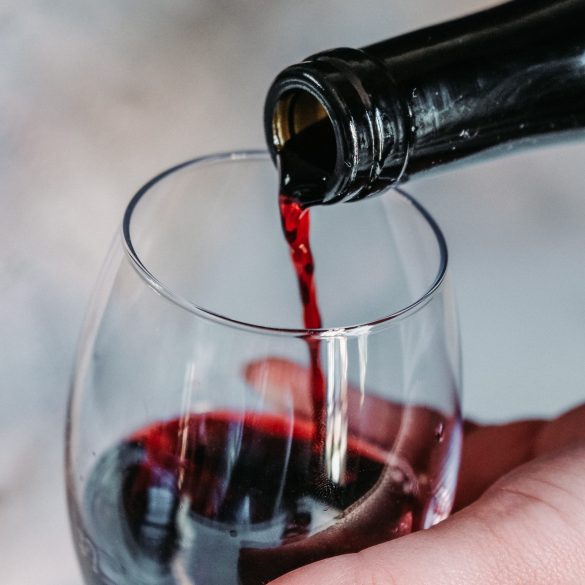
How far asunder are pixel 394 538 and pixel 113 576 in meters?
0.11

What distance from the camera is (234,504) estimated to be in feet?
1.16

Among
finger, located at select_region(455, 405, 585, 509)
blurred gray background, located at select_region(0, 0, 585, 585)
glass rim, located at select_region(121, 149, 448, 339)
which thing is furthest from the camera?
blurred gray background, located at select_region(0, 0, 585, 585)

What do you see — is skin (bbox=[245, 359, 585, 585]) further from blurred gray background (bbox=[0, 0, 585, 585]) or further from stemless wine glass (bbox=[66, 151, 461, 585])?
blurred gray background (bbox=[0, 0, 585, 585])

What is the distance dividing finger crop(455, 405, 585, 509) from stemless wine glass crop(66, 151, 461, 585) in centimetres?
9

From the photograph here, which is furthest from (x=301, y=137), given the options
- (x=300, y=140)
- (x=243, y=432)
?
(x=243, y=432)

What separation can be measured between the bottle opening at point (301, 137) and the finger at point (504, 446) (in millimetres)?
205

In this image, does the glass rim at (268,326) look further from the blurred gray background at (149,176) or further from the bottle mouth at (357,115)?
the blurred gray background at (149,176)

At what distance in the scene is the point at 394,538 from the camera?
0.37 meters

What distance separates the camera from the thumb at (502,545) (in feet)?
1.11

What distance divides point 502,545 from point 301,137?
19 cm

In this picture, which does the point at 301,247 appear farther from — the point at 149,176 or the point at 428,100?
the point at 149,176

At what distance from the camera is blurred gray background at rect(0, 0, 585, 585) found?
66 cm

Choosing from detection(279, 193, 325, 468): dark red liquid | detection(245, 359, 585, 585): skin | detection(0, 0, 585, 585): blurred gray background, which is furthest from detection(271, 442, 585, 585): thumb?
detection(0, 0, 585, 585): blurred gray background

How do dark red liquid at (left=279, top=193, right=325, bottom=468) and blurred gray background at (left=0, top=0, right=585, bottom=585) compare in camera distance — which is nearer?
dark red liquid at (left=279, top=193, right=325, bottom=468)
